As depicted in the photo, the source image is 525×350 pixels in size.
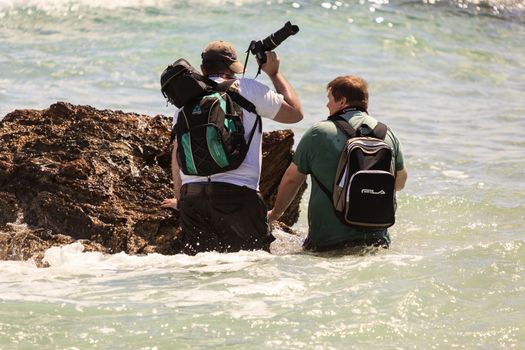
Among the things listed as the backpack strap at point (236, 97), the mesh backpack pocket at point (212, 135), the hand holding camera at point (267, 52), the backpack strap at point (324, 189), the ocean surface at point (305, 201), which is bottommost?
the ocean surface at point (305, 201)

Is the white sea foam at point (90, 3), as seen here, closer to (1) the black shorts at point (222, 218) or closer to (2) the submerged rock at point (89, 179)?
(2) the submerged rock at point (89, 179)

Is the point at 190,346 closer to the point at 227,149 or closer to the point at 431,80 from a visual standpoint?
the point at 227,149

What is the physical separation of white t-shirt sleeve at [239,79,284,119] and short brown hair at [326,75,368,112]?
1.53 feet

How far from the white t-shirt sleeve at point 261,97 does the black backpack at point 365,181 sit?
47cm

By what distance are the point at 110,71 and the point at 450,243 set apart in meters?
9.11

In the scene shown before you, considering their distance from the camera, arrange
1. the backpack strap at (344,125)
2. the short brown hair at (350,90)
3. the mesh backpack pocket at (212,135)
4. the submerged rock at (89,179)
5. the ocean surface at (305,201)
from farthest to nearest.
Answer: the submerged rock at (89,179) → the short brown hair at (350,90) → the backpack strap at (344,125) → the mesh backpack pocket at (212,135) → the ocean surface at (305,201)

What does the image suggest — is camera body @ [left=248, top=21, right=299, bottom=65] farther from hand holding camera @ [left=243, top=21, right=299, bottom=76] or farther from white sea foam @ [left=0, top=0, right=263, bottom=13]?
white sea foam @ [left=0, top=0, right=263, bottom=13]

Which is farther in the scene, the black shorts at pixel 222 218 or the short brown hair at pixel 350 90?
the short brown hair at pixel 350 90

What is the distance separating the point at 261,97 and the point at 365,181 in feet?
2.76

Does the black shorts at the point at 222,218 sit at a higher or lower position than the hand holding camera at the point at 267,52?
lower

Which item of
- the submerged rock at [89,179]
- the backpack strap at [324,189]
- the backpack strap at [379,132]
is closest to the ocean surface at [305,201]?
the submerged rock at [89,179]

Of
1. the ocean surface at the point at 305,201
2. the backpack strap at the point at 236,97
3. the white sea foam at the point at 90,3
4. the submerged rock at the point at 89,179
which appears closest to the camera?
the ocean surface at the point at 305,201

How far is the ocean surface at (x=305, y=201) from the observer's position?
219 inches

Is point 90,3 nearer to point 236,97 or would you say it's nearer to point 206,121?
point 236,97
